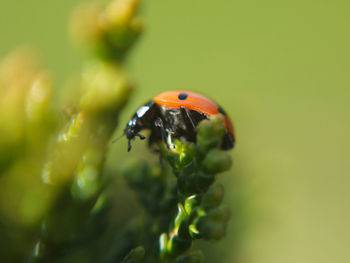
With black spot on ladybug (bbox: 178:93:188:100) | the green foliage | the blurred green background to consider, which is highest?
black spot on ladybug (bbox: 178:93:188:100)

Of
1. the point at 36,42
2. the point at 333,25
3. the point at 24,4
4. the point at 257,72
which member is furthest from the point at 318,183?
the point at 24,4

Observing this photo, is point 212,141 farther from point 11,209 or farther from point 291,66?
point 291,66

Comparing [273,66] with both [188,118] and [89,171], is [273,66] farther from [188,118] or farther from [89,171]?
[89,171]

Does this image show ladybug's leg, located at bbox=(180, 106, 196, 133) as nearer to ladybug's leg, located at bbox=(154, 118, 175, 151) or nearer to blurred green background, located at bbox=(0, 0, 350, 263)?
ladybug's leg, located at bbox=(154, 118, 175, 151)

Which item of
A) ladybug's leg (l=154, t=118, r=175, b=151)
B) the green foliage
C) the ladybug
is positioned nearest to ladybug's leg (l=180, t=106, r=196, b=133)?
the ladybug

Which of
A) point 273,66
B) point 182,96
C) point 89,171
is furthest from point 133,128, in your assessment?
point 273,66

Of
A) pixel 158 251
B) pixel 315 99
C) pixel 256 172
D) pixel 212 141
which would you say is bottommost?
pixel 315 99
